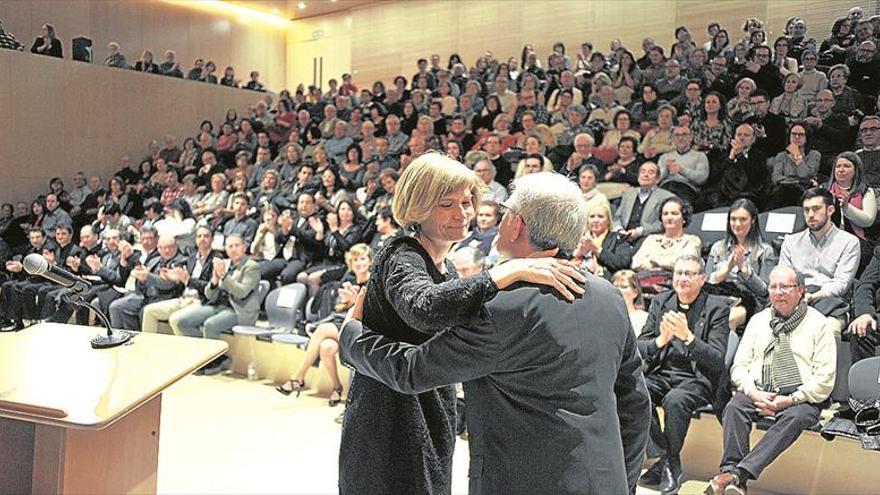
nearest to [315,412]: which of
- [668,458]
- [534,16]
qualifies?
[668,458]

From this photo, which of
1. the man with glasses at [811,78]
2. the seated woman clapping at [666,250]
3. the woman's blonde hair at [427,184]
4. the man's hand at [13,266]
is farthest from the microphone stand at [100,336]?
the man with glasses at [811,78]

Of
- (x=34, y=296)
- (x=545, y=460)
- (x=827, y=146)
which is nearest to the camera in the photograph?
(x=545, y=460)

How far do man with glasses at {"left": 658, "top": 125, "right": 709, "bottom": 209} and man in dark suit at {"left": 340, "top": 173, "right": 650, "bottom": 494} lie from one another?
13.8 ft

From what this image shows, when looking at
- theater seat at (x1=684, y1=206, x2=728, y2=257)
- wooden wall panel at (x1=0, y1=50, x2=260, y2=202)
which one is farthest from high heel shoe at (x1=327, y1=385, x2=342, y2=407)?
wooden wall panel at (x1=0, y1=50, x2=260, y2=202)

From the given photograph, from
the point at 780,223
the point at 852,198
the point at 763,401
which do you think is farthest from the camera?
the point at 780,223

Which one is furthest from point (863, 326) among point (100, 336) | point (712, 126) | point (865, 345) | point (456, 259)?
point (100, 336)

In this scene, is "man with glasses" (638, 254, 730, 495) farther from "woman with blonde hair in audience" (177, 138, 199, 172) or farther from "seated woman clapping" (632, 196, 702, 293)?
"woman with blonde hair in audience" (177, 138, 199, 172)

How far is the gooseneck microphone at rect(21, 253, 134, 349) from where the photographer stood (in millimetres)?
1945

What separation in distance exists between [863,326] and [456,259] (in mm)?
2193

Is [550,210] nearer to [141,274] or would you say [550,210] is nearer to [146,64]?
[141,274]

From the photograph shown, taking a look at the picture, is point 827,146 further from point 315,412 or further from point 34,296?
point 34,296

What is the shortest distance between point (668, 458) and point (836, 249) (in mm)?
1647

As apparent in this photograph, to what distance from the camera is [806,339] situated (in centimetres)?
320

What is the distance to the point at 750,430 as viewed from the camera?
3152mm
